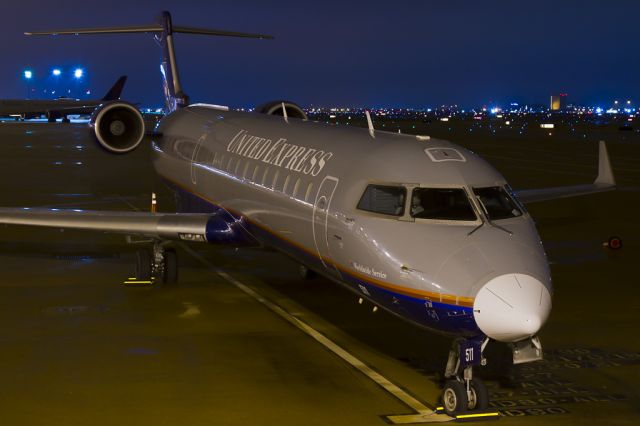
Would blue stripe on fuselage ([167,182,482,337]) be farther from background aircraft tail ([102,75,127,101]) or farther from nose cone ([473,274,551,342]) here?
background aircraft tail ([102,75,127,101])

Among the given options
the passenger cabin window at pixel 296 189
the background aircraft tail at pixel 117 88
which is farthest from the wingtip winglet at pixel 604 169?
the background aircraft tail at pixel 117 88

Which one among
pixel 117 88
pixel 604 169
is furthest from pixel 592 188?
pixel 117 88

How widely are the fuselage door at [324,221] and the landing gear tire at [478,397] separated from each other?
8.37 ft

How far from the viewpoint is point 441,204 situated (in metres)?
10.6

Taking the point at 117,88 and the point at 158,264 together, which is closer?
the point at 158,264

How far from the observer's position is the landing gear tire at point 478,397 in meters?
9.91

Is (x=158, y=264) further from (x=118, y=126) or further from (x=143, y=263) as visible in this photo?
(x=118, y=126)

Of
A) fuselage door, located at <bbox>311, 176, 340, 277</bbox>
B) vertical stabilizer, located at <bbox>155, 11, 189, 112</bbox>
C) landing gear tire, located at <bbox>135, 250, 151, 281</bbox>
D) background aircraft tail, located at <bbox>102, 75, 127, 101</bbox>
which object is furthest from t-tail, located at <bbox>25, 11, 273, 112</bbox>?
background aircraft tail, located at <bbox>102, 75, 127, 101</bbox>

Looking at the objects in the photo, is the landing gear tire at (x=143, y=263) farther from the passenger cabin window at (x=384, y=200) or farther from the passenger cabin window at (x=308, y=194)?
the passenger cabin window at (x=384, y=200)

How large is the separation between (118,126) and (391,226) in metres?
12.2

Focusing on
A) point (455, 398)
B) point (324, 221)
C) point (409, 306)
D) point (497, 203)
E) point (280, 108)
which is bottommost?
point (455, 398)

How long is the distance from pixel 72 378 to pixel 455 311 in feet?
16.0

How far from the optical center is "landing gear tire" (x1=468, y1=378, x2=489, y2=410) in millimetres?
9914

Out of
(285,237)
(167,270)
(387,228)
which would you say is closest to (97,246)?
(167,270)
